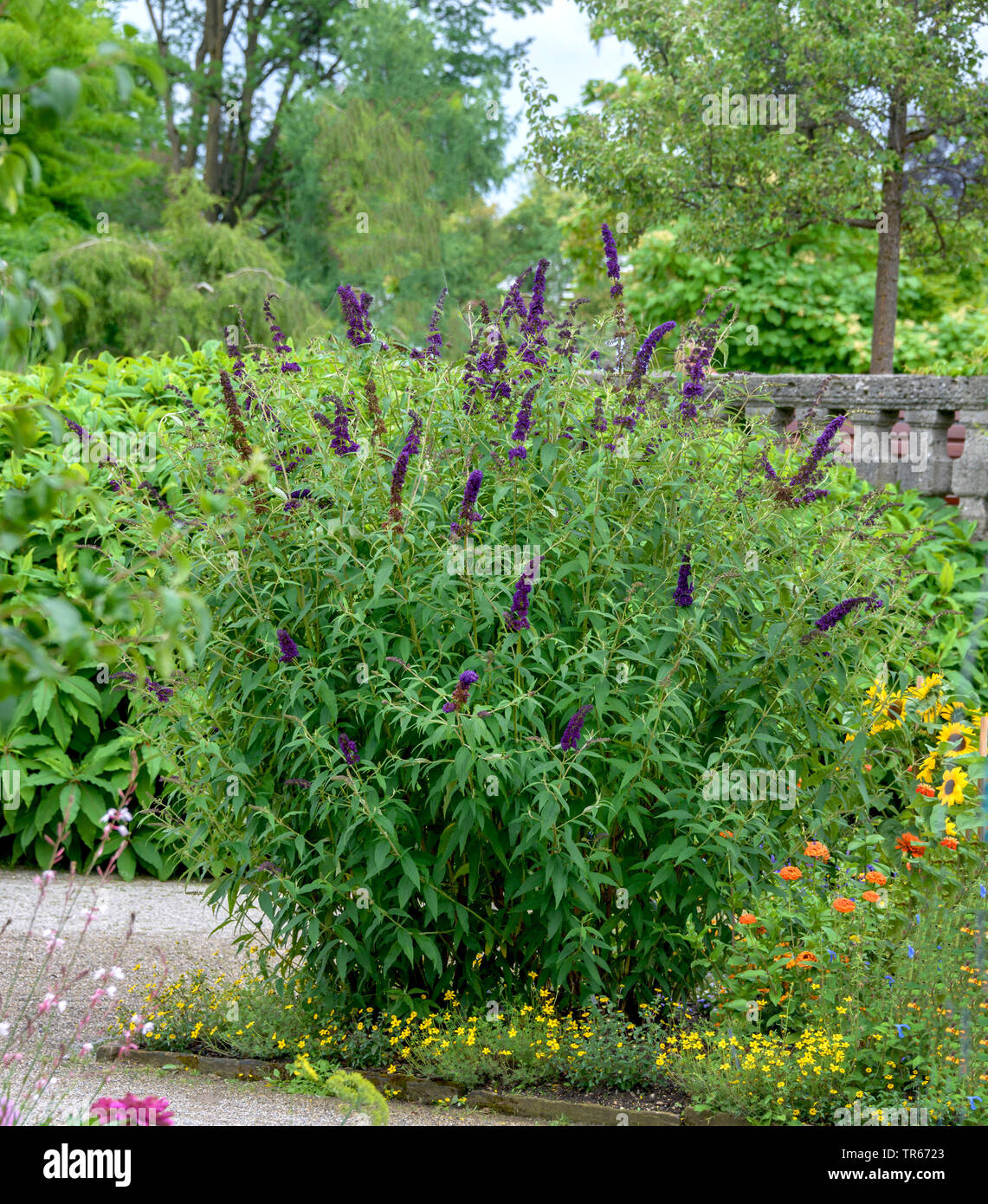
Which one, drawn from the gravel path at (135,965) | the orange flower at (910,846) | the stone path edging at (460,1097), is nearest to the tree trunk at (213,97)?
the gravel path at (135,965)

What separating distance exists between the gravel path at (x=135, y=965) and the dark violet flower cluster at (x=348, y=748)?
794 mm

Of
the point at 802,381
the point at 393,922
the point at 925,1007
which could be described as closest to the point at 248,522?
the point at 393,922

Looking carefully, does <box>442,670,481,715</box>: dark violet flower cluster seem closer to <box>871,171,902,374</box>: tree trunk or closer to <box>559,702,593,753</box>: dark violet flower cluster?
<box>559,702,593,753</box>: dark violet flower cluster

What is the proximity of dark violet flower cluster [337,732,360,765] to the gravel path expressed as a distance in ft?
2.60

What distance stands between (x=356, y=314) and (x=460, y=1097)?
2.62 m

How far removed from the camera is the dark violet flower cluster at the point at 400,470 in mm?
3885

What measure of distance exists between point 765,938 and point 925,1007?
2.27 feet

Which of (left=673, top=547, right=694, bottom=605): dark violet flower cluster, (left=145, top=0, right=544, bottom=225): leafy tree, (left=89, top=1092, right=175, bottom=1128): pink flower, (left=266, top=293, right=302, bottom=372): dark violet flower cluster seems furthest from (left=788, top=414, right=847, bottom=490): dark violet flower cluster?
(left=145, top=0, right=544, bottom=225): leafy tree

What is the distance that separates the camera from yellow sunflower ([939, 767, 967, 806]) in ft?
15.2

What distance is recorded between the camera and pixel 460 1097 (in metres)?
4.12

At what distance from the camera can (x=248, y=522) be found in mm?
4227

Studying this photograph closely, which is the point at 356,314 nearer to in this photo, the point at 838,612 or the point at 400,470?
the point at 400,470

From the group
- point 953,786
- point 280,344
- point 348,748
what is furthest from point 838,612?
point 280,344

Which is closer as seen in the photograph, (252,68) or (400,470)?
(400,470)
